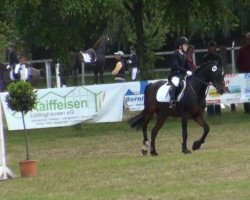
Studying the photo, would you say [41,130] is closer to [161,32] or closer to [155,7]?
[155,7]

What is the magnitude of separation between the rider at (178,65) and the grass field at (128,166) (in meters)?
1.38

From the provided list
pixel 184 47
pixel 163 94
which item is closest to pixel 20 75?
pixel 163 94

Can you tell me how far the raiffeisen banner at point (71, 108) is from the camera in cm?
2330

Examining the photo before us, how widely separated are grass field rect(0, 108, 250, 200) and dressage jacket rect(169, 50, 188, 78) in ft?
5.74

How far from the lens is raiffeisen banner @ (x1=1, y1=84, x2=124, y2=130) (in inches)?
917

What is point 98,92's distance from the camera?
23844 millimetres

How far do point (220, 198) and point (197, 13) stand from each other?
15338mm

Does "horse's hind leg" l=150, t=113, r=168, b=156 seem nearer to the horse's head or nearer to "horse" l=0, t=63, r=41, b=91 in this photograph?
the horse's head

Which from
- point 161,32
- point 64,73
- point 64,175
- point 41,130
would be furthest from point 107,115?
point 161,32

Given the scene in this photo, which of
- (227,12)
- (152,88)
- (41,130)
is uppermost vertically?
(227,12)

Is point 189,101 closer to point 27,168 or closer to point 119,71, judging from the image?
point 27,168

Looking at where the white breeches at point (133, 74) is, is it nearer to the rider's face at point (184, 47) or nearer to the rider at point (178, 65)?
the rider at point (178, 65)

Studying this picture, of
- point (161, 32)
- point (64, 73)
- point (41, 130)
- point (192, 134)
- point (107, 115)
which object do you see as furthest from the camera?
point (161, 32)

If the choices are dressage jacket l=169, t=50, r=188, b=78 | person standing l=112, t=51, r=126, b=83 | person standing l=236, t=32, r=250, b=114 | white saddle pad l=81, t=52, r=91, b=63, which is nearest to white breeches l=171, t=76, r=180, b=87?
dressage jacket l=169, t=50, r=188, b=78
